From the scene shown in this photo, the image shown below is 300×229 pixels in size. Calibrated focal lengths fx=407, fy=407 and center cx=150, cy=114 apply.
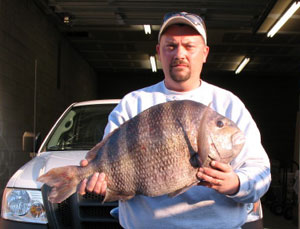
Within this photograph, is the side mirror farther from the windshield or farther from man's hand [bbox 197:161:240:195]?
man's hand [bbox 197:161:240:195]

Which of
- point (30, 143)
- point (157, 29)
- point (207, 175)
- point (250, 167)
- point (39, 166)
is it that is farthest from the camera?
point (157, 29)

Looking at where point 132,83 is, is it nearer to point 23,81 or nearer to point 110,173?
point 23,81

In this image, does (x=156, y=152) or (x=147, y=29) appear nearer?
(x=156, y=152)

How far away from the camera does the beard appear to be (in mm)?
1875

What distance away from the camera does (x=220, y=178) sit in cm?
155

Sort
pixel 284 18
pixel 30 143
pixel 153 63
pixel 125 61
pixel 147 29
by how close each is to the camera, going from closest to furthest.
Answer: pixel 30 143 < pixel 284 18 < pixel 147 29 < pixel 125 61 < pixel 153 63

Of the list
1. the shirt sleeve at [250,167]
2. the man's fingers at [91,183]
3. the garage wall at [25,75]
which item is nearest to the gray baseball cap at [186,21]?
the shirt sleeve at [250,167]

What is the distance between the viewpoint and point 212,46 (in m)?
13.9

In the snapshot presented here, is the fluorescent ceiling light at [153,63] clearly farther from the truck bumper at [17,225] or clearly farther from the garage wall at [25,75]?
the truck bumper at [17,225]

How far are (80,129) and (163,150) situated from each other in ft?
10.3

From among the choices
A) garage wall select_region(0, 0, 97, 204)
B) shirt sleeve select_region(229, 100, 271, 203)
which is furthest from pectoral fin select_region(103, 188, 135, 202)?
garage wall select_region(0, 0, 97, 204)

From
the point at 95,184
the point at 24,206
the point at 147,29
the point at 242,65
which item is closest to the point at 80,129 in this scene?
the point at 24,206

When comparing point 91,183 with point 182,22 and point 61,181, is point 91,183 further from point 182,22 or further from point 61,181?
point 182,22

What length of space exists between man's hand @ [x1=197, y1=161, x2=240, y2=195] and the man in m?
0.01
